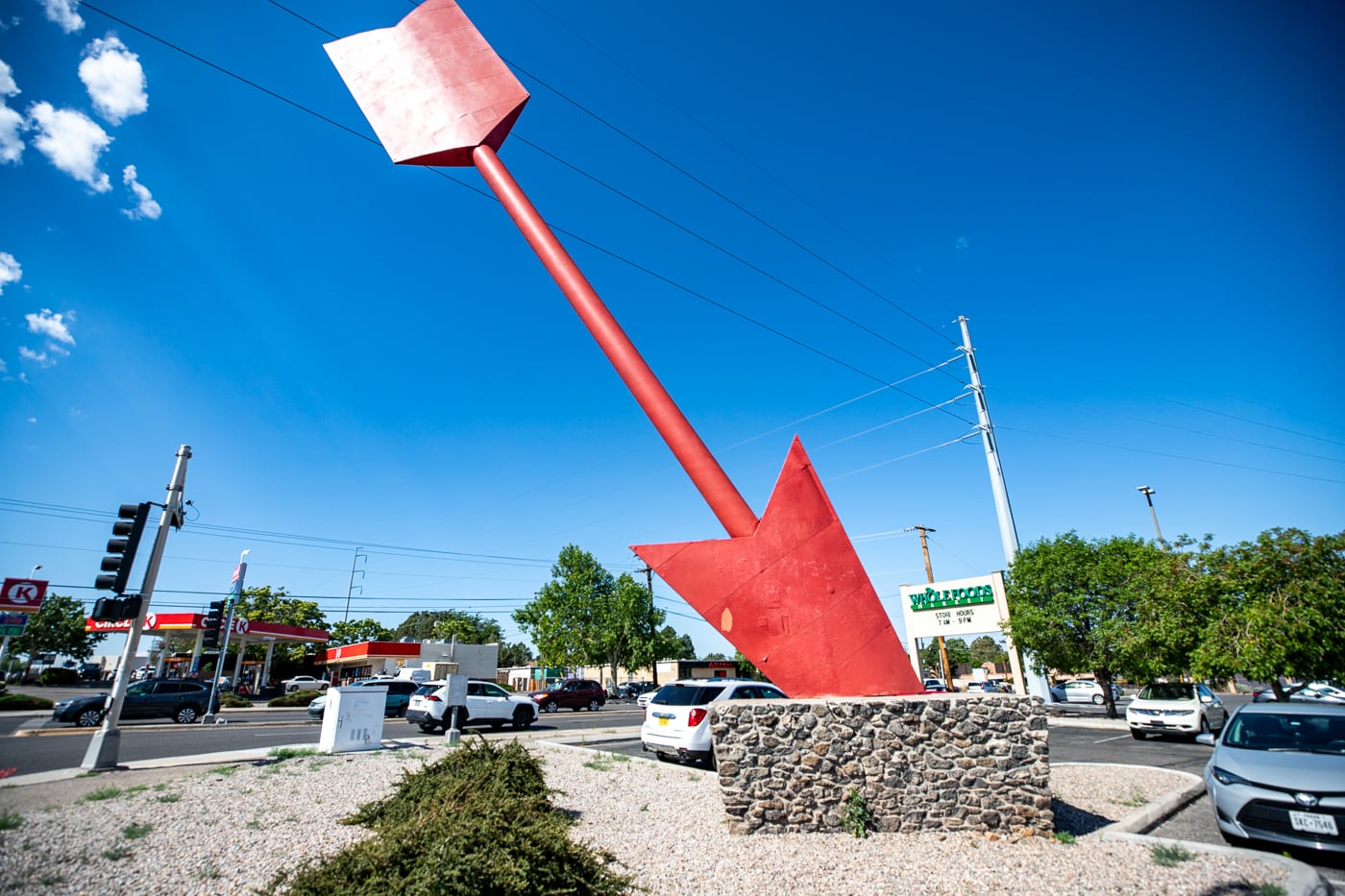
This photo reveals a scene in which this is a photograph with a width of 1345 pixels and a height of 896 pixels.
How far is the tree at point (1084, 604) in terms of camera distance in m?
19.6

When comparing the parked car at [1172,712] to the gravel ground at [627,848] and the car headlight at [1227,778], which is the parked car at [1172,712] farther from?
the car headlight at [1227,778]

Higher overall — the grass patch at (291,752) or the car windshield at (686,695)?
the car windshield at (686,695)

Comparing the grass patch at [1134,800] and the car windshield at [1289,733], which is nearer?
the car windshield at [1289,733]

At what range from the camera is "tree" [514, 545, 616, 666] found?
47906 millimetres

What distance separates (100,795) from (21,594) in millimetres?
20097

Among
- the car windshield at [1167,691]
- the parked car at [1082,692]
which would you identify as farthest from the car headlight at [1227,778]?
the parked car at [1082,692]

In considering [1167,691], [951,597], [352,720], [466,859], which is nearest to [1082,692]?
[951,597]

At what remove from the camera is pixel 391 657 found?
45406 millimetres

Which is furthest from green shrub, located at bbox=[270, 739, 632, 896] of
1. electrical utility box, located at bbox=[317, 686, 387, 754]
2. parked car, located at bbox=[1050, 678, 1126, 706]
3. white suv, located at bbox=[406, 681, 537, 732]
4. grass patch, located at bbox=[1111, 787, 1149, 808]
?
parked car, located at bbox=[1050, 678, 1126, 706]

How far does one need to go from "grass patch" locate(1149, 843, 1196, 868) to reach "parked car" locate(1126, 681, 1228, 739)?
45.0ft

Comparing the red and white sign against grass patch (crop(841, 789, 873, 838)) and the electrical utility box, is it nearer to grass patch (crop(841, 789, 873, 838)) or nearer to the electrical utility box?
the electrical utility box

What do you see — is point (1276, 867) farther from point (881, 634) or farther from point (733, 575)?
point (733, 575)

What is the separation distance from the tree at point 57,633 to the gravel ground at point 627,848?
63.3 meters

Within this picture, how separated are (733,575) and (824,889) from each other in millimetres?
2923
